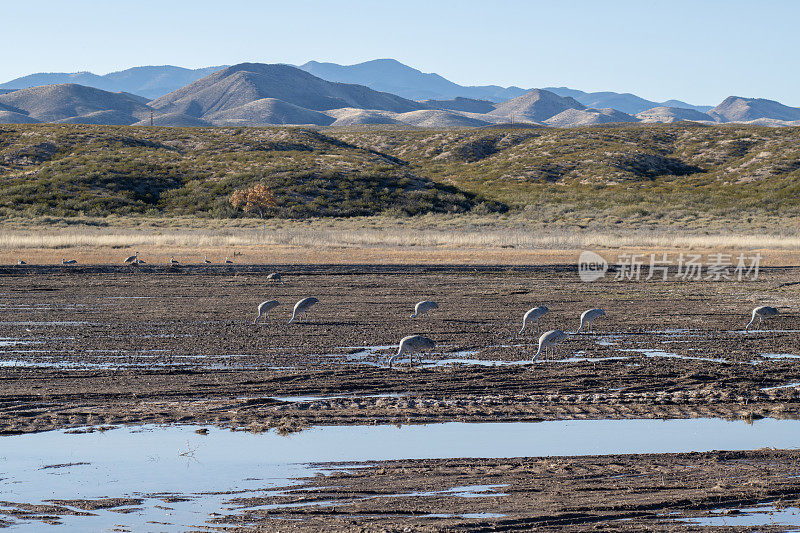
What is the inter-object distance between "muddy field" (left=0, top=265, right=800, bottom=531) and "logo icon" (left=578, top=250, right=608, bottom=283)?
3.45m

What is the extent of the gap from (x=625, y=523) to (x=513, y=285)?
22.2m

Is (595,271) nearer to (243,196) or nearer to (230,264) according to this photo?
(230,264)

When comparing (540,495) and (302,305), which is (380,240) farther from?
(540,495)

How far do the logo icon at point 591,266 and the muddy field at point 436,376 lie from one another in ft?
11.3

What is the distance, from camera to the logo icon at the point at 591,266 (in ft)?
107

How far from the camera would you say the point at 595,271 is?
34500mm

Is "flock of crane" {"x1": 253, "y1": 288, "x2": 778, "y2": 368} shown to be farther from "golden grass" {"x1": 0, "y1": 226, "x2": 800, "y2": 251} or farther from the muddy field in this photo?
"golden grass" {"x1": 0, "y1": 226, "x2": 800, "y2": 251}

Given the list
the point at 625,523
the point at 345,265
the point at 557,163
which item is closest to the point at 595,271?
the point at 345,265

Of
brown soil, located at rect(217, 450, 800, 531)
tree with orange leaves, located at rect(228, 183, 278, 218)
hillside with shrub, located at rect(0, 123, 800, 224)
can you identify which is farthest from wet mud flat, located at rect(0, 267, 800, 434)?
hillside with shrub, located at rect(0, 123, 800, 224)

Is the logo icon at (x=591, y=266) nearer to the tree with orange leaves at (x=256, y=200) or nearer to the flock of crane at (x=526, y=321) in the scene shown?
the flock of crane at (x=526, y=321)

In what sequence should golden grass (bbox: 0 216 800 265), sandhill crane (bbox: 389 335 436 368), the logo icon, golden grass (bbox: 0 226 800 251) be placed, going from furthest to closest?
golden grass (bbox: 0 226 800 251) → golden grass (bbox: 0 216 800 265) → the logo icon → sandhill crane (bbox: 389 335 436 368)

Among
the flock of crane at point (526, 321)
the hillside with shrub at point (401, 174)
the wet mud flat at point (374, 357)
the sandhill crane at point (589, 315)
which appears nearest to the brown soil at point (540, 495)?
the wet mud flat at point (374, 357)

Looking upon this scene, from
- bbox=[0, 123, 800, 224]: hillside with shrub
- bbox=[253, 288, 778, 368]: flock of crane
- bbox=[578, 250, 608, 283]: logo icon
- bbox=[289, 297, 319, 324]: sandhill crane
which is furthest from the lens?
bbox=[0, 123, 800, 224]: hillside with shrub

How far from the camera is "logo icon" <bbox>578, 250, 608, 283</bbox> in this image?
3256cm
